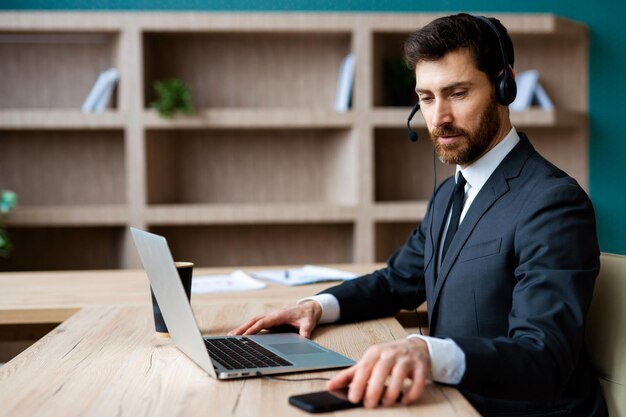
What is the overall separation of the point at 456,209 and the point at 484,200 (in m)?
0.13

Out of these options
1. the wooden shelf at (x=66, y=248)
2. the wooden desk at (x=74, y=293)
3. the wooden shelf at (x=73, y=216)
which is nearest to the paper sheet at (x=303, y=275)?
the wooden desk at (x=74, y=293)

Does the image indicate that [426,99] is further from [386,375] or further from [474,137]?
[386,375]

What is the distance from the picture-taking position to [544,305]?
1098 mm

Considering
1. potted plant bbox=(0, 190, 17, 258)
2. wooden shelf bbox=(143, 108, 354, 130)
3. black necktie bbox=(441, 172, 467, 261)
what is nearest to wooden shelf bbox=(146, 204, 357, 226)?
wooden shelf bbox=(143, 108, 354, 130)

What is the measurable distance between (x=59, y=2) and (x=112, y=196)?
1.00 metres

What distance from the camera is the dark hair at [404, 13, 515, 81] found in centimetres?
140

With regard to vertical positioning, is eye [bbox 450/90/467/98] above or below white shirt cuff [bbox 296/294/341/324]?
above

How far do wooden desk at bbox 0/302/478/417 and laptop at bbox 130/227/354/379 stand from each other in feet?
0.08

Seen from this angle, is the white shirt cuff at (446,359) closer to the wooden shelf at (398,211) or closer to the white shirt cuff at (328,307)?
the white shirt cuff at (328,307)

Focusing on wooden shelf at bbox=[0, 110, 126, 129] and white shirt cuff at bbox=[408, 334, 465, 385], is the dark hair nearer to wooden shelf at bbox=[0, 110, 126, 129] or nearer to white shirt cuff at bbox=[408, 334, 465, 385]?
white shirt cuff at bbox=[408, 334, 465, 385]

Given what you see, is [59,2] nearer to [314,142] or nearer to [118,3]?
[118,3]

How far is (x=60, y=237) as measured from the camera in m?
3.81

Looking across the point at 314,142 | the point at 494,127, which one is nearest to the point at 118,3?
the point at 314,142

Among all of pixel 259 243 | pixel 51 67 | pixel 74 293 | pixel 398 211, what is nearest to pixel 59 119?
pixel 51 67
